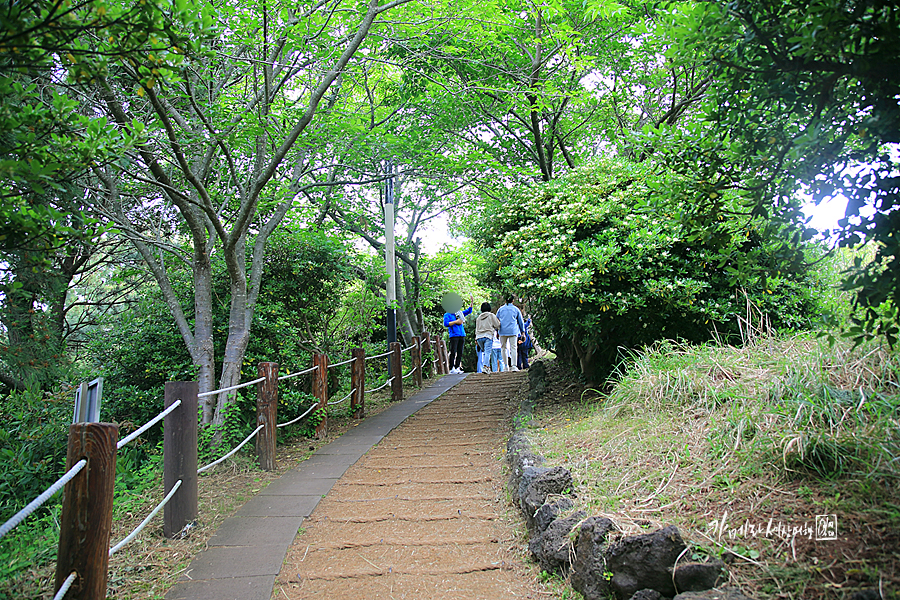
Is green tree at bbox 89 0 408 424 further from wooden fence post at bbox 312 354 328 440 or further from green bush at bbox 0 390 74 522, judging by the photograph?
green bush at bbox 0 390 74 522

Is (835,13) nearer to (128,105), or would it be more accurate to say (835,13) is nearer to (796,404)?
(796,404)

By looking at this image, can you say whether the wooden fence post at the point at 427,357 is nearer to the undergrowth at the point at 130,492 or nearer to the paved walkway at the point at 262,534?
the undergrowth at the point at 130,492

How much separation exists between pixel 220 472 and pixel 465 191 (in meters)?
9.53

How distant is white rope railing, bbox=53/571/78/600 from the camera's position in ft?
8.65

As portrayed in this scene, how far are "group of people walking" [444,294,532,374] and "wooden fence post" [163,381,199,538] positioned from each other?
26.0 ft

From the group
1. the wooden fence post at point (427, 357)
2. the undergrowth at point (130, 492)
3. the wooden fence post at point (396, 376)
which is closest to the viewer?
the undergrowth at point (130, 492)

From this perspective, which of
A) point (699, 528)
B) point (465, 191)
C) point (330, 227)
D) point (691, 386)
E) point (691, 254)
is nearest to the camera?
point (699, 528)

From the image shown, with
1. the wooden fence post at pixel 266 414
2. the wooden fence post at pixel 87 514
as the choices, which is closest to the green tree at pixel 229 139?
the wooden fence post at pixel 266 414

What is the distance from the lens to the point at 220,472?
557cm

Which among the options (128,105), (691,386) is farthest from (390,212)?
(691,386)

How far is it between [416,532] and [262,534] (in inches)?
44.8

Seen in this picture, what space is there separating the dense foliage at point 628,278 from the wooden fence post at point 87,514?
408 centimetres

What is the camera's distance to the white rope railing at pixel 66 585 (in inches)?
104

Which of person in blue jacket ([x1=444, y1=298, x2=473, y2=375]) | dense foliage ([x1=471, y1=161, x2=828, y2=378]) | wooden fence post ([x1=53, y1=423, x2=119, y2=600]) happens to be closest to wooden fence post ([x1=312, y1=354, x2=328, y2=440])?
dense foliage ([x1=471, y1=161, x2=828, y2=378])
